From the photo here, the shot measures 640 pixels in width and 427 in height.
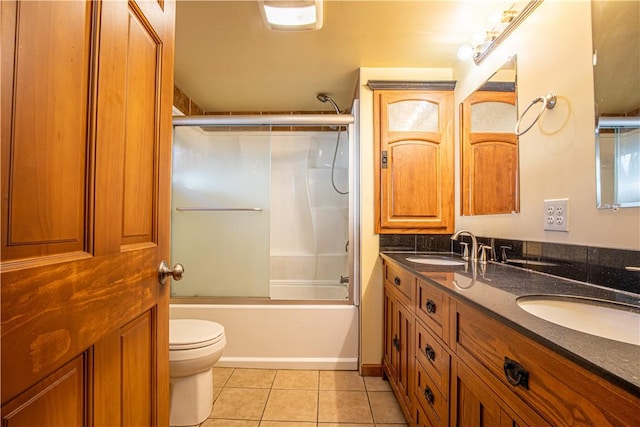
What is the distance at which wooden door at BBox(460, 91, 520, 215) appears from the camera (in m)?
1.42

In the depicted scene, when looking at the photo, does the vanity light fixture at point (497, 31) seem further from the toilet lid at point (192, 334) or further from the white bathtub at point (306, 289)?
the toilet lid at point (192, 334)

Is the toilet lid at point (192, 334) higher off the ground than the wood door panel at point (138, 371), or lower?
lower

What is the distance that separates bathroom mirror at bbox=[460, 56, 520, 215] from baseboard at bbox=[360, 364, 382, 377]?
1224 mm

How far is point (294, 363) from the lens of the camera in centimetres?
208

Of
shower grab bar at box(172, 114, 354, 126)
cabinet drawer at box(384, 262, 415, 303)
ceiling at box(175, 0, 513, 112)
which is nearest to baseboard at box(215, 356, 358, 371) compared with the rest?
cabinet drawer at box(384, 262, 415, 303)

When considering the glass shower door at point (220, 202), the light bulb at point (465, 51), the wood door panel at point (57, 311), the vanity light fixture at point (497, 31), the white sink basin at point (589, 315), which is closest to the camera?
the wood door panel at point (57, 311)

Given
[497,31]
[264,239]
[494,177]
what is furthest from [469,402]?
[264,239]

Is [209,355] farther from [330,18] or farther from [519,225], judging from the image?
[330,18]

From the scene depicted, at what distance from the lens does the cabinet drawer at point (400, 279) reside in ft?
4.62

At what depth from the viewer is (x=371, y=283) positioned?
2.06 m


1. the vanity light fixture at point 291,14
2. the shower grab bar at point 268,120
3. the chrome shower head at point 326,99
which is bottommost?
the shower grab bar at point 268,120

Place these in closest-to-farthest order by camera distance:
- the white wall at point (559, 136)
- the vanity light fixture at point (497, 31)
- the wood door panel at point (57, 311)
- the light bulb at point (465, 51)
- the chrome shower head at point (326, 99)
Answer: the wood door panel at point (57, 311) < the white wall at point (559, 136) < the vanity light fixture at point (497, 31) < the light bulb at point (465, 51) < the chrome shower head at point (326, 99)

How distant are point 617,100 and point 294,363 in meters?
2.16

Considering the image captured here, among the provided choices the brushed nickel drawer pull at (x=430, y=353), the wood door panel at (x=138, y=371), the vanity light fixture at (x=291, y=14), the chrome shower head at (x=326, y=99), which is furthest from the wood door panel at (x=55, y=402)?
the chrome shower head at (x=326, y=99)
